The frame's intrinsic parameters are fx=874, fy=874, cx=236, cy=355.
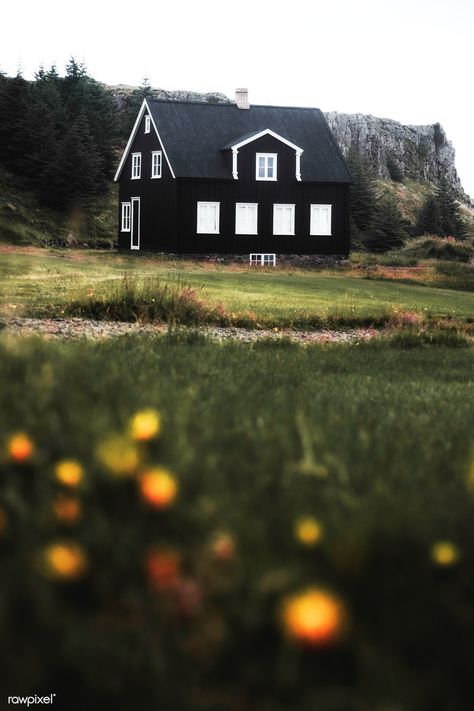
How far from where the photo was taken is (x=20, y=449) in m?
2.61

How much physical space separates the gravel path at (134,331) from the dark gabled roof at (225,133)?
26.5m

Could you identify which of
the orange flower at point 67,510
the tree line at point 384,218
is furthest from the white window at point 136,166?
the orange flower at point 67,510

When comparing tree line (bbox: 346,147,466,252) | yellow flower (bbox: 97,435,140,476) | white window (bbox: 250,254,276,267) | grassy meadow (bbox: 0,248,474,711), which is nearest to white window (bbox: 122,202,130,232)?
white window (bbox: 250,254,276,267)

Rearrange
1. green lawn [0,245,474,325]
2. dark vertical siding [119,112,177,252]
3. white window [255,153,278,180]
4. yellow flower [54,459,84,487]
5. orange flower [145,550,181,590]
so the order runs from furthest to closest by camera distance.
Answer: white window [255,153,278,180], dark vertical siding [119,112,177,252], green lawn [0,245,474,325], yellow flower [54,459,84,487], orange flower [145,550,181,590]

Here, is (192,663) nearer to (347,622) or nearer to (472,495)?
(347,622)

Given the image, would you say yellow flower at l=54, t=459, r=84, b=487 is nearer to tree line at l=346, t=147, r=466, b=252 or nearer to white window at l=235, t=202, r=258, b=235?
white window at l=235, t=202, r=258, b=235

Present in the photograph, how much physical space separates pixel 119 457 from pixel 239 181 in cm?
A: 3808

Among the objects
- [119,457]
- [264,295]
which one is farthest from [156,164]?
[119,457]

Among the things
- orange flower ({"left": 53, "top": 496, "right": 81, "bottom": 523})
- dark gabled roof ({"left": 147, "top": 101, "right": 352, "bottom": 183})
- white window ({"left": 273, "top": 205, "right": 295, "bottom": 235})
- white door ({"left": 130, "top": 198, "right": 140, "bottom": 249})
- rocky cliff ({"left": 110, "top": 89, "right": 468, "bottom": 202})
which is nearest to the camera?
orange flower ({"left": 53, "top": 496, "right": 81, "bottom": 523})

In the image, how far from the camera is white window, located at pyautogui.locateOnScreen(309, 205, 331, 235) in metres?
40.9

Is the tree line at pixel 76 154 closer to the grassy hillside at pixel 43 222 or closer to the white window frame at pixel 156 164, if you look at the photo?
the grassy hillside at pixel 43 222

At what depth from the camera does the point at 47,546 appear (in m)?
2.10

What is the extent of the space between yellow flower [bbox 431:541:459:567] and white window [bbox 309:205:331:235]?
39.3 metres

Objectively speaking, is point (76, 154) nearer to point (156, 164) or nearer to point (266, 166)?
point (156, 164)
